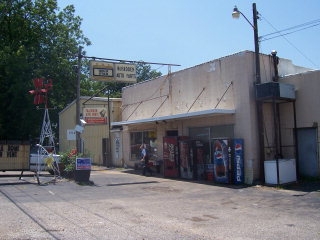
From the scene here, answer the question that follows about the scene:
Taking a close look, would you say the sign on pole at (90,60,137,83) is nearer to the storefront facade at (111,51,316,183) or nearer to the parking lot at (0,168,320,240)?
the storefront facade at (111,51,316,183)

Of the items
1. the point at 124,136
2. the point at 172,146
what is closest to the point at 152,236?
the point at 172,146

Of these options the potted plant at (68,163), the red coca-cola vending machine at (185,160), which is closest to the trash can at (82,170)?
the potted plant at (68,163)

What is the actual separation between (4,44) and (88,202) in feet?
113

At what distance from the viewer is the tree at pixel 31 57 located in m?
41.0

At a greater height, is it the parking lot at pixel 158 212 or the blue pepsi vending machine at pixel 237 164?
the blue pepsi vending machine at pixel 237 164

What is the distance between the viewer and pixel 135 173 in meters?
24.3

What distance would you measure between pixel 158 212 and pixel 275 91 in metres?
8.26

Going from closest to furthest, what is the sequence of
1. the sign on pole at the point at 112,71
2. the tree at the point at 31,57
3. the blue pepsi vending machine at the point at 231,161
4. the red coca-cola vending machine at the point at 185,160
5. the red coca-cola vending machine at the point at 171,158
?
1. the blue pepsi vending machine at the point at 231,161
2. the red coca-cola vending machine at the point at 185,160
3. the red coca-cola vending machine at the point at 171,158
4. the sign on pole at the point at 112,71
5. the tree at the point at 31,57

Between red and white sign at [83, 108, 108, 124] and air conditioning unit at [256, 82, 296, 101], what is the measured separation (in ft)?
44.2

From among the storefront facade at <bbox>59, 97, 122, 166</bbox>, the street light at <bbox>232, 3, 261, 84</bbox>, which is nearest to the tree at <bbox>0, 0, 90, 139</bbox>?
the storefront facade at <bbox>59, 97, 122, 166</bbox>

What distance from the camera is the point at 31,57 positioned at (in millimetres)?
44938

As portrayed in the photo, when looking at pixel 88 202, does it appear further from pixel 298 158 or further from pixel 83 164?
pixel 298 158

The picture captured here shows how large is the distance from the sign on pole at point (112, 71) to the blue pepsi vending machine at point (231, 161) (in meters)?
6.97

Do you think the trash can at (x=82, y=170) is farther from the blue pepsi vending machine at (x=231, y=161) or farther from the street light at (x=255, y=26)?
the street light at (x=255, y=26)
